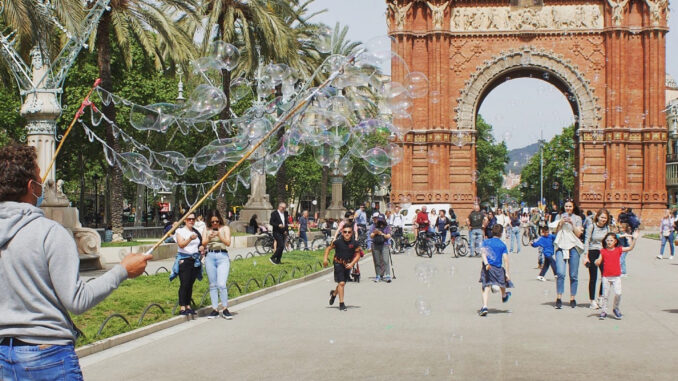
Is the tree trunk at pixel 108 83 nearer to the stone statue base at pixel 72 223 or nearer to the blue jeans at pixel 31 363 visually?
the stone statue base at pixel 72 223

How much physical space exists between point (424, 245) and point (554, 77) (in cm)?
2256

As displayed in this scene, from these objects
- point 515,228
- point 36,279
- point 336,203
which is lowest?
point 515,228

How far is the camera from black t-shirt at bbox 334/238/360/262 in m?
13.1

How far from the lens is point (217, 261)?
465 inches

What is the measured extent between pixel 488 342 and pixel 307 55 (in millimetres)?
28262

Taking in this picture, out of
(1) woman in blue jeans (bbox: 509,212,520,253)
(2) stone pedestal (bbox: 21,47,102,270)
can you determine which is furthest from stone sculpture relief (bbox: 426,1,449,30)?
(2) stone pedestal (bbox: 21,47,102,270)

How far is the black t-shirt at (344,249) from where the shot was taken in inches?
515

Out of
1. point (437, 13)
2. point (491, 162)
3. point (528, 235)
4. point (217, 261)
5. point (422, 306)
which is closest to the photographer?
point (217, 261)

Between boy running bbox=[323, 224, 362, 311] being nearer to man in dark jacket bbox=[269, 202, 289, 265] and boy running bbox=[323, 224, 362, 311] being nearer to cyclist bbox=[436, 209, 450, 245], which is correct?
man in dark jacket bbox=[269, 202, 289, 265]

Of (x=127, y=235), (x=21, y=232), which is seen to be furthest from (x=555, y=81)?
(x=21, y=232)

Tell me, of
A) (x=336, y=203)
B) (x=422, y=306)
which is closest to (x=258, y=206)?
(x=336, y=203)

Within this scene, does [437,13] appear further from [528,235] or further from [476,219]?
[476,219]

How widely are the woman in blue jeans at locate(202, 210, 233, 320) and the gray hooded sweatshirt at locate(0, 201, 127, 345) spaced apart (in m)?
7.99

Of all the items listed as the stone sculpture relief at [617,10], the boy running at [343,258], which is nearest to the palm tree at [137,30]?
the boy running at [343,258]
